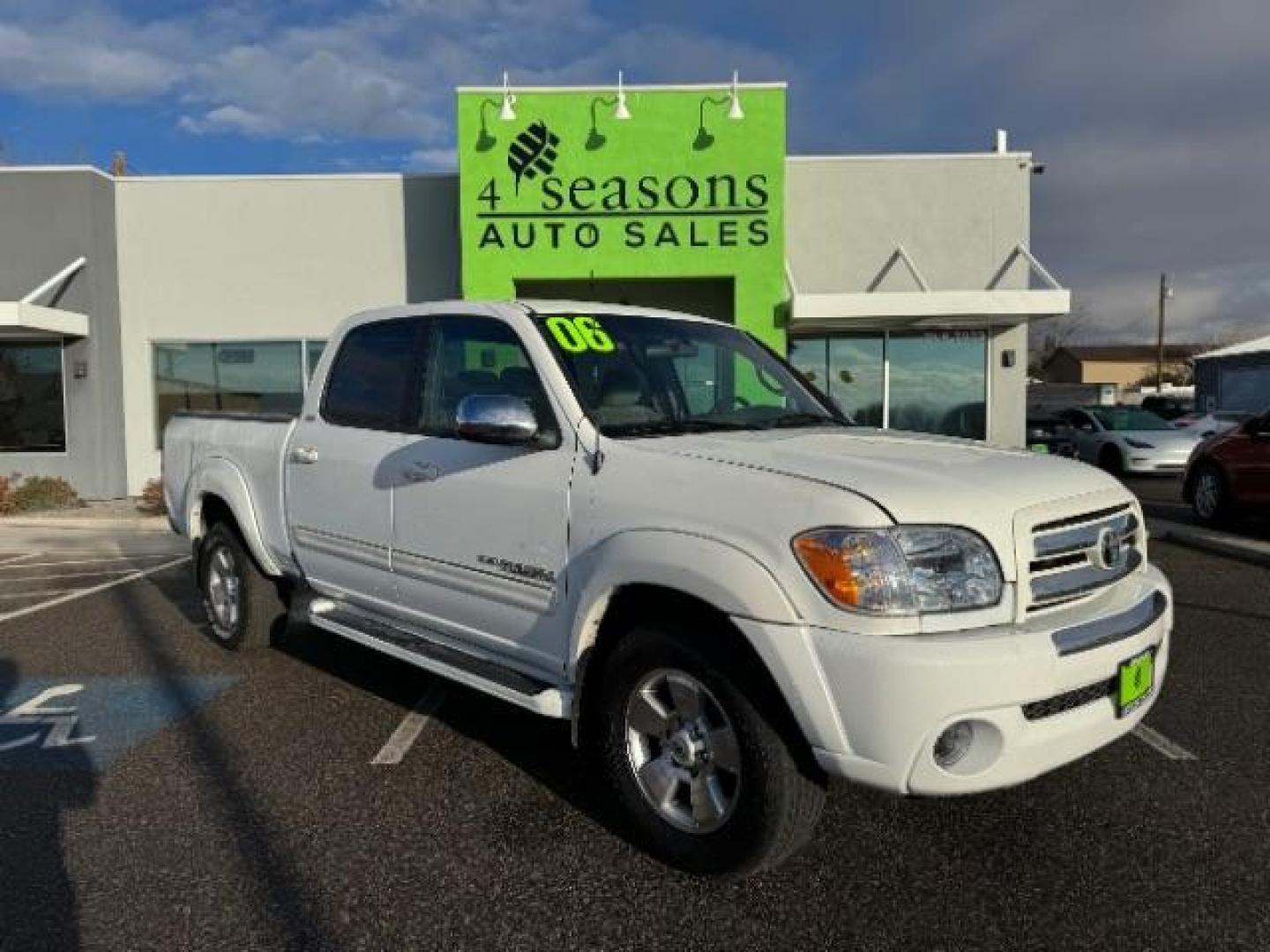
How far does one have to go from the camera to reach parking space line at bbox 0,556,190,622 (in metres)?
7.55

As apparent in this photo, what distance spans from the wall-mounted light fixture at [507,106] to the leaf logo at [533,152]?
0.30 meters

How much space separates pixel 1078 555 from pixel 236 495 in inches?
175

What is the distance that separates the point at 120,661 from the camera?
6043mm

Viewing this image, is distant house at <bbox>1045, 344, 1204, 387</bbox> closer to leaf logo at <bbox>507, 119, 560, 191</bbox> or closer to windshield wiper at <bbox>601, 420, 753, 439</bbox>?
leaf logo at <bbox>507, 119, 560, 191</bbox>

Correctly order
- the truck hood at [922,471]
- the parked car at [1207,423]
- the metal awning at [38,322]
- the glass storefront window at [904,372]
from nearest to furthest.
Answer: the truck hood at [922,471]
the metal awning at [38,322]
the glass storefront window at [904,372]
the parked car at [1207,423]

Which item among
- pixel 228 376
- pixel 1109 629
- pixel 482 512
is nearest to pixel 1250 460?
pixel 1109 629

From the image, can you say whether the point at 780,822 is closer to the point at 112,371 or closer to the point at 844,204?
the point at 844,204

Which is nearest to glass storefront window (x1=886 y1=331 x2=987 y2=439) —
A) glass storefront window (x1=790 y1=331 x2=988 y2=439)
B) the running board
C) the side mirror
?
glass storefront window (x1=790 y1=331 x2=988 y2=439)

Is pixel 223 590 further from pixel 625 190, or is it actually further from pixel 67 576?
pixel 625 190

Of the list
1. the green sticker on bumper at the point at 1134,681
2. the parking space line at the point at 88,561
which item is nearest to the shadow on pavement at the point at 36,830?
the green sticker on bumper at the point at 1134,681

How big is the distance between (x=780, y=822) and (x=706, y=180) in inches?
488

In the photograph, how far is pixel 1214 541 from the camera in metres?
9.53

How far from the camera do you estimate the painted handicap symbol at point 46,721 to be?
4.57 m

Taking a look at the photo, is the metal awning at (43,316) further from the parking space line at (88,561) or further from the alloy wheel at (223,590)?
the alloy wheel at (223,590)
